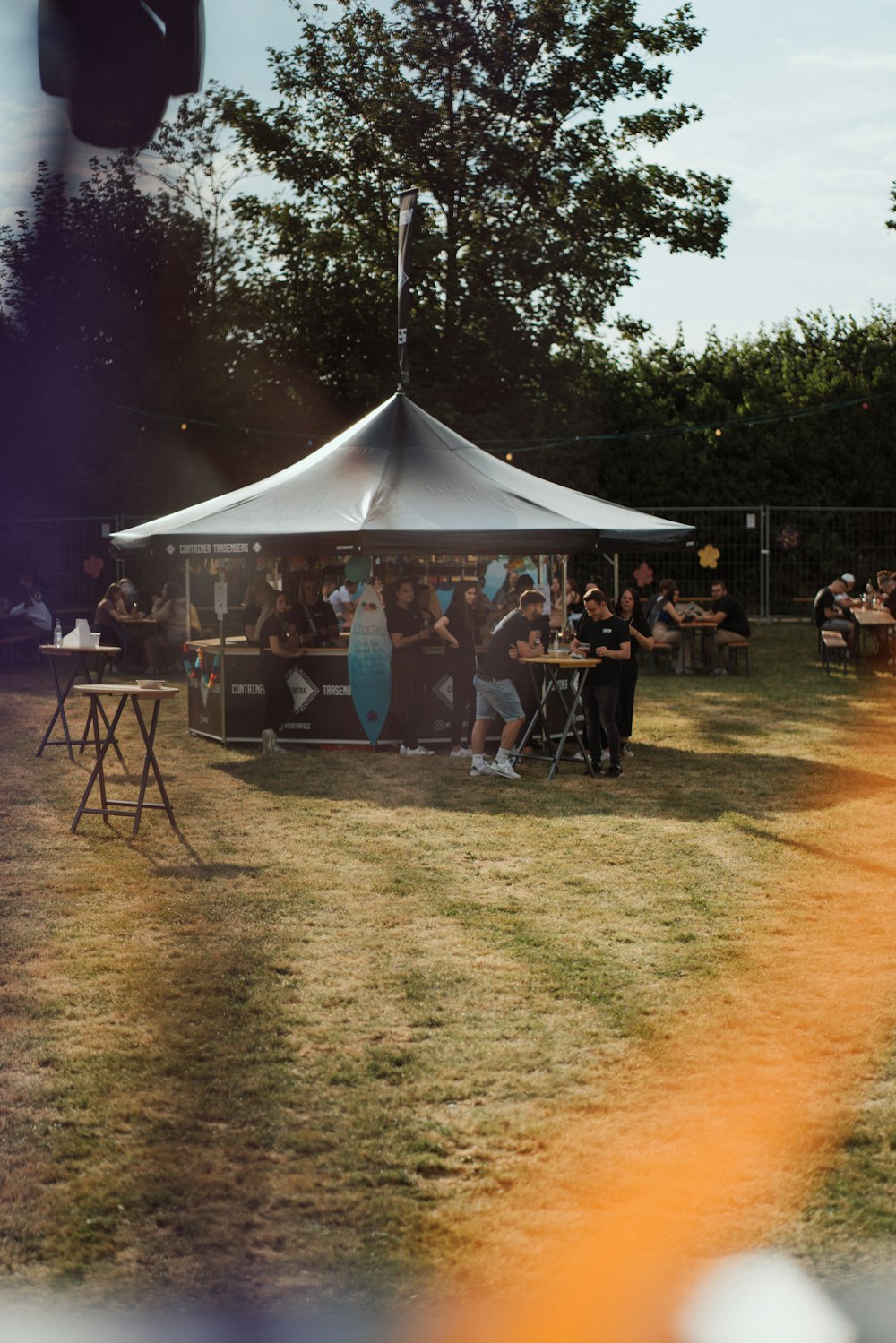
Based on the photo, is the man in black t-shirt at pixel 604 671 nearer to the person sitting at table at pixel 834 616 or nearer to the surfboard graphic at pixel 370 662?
the surfboard graphic at pixel 370 662

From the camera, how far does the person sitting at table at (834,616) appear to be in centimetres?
2067

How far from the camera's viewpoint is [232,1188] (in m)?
3.99

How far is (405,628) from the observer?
1359cm

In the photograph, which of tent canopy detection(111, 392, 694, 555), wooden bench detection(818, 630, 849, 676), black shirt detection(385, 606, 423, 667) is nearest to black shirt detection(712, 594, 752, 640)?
wooden bench detection(818, 630, 849, 676)

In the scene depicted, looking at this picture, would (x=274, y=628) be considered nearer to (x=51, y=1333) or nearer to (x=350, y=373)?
(x=51, y=1333)

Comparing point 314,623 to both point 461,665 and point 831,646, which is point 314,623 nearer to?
point 461,665

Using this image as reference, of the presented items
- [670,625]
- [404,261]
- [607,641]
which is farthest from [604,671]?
[670,625]

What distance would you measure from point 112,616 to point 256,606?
6.74 meters

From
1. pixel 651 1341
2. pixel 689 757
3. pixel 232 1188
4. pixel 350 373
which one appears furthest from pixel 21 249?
pixel 350 373

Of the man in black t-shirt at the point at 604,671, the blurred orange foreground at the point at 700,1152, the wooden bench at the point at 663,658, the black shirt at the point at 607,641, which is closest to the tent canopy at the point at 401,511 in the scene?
the man in black t-shirt at the point at 604,671

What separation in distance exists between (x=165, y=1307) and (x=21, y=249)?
245 centimetres

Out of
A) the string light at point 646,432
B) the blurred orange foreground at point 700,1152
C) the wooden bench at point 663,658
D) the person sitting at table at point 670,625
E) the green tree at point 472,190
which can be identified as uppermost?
the green tree at point 472,190

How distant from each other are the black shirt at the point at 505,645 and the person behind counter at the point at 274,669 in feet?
7.96

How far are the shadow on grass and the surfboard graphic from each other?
0.52m
